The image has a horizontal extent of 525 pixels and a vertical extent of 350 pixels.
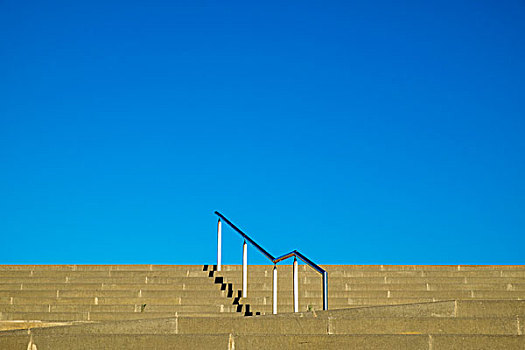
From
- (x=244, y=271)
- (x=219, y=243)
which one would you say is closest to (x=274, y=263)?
(x=244, y=271)

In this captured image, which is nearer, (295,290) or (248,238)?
(295,290)

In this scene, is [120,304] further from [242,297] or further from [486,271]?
[486,271]

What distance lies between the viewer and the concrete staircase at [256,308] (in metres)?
5.11

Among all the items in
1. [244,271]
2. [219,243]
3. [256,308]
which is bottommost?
[256,308]

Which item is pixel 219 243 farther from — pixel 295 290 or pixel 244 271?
pixel 295 290

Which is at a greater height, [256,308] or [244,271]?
[244,271]

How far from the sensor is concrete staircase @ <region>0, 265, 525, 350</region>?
511cm

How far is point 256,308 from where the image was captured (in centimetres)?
898

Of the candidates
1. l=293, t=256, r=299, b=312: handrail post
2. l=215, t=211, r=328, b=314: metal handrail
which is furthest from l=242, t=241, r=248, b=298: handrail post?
l=293, t=256, r=299, b=312: handrail post

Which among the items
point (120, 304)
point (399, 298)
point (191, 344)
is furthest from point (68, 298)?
point (191, 344)

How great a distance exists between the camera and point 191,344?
16.7 ft

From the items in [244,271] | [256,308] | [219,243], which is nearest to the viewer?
[256,308]

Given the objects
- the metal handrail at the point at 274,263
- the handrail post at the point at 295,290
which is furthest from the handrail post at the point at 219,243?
the handrail post at the point at 295,290

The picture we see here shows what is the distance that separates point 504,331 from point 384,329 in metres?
0.86
